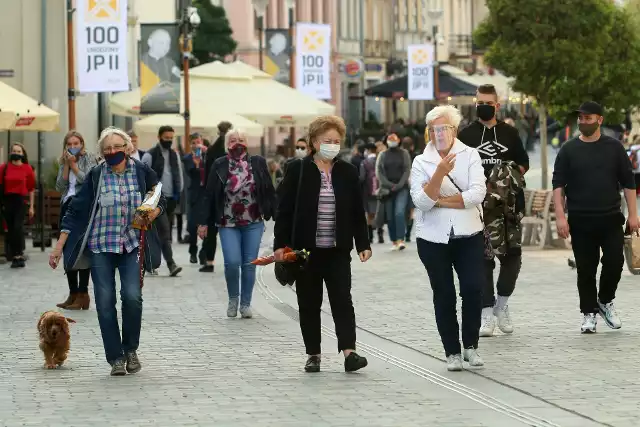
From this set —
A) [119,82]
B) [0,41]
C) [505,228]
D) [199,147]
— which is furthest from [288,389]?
[0,41]

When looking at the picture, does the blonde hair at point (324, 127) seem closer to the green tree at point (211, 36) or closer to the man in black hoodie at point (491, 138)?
the man in black hoodie at point (491, 138)

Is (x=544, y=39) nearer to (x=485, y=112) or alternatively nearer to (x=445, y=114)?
(x=485, y=112)

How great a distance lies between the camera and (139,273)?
40.6 ft

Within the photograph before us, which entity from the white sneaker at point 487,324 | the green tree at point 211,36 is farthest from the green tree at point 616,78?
the green tree at point 211,36

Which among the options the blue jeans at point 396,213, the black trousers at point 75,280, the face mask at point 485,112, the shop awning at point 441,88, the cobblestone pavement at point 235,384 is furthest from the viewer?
the shop awning at point 441,88

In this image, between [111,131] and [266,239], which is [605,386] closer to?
[111,131]

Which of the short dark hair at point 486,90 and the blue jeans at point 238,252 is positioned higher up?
the short dark hair at point 486,90

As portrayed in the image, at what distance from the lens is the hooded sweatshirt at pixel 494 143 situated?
13.8 metres

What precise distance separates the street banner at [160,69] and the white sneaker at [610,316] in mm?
18734

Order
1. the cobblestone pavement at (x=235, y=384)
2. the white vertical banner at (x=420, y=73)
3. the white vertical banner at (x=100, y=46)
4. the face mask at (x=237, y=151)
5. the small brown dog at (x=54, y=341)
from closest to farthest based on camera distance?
the cobblestone pavement at (x=235, y=384), the small brown dog at (x=54, y=341), the face mask at (x=237, y=151), the white vertical banner at (x=100, y=46), the white vertical banner at (x=420, y=73)

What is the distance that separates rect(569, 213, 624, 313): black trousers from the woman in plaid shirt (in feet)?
12.0

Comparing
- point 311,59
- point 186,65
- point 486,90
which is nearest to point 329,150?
point 486,90

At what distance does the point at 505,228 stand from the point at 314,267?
217 centimetres

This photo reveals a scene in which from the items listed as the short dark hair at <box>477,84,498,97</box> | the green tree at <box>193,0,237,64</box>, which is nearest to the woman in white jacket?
the short dark hair at <box>477,84,498,97</box>
